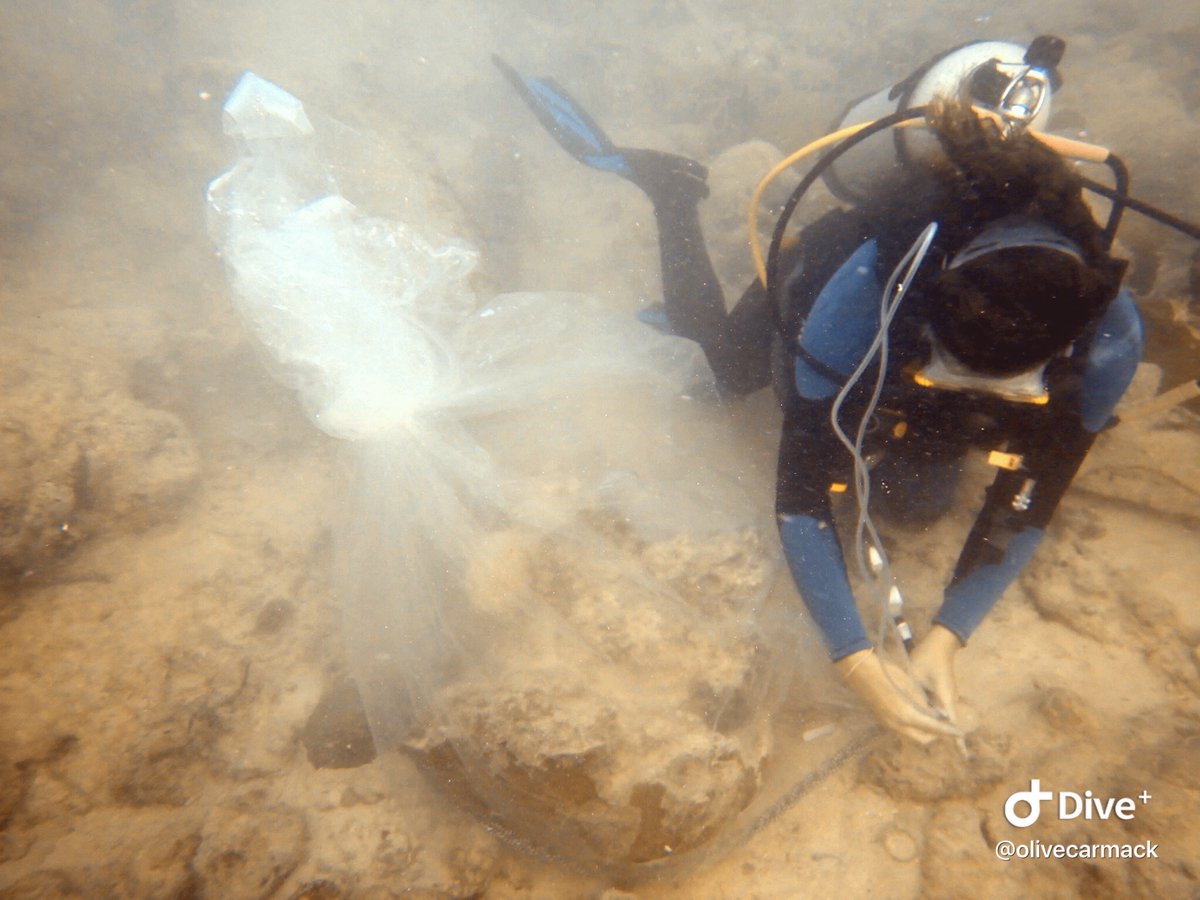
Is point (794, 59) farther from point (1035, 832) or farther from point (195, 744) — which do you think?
point (195, 744)

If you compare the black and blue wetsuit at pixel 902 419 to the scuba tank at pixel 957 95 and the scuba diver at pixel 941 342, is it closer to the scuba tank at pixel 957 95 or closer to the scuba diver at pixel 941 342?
the scuba diver at pixel 941 342

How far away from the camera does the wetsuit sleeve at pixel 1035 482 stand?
1.96 m

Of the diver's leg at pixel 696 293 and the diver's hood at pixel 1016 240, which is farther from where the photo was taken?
the diver's leg at pixel 696 293

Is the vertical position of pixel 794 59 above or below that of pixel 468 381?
above

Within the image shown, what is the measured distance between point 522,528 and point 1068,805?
2.35 meters

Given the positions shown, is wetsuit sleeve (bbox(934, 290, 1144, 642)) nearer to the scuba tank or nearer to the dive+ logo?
the dive+ logo

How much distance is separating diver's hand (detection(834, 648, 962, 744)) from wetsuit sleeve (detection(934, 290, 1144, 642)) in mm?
337

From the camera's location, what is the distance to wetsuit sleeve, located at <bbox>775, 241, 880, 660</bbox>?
1.88m

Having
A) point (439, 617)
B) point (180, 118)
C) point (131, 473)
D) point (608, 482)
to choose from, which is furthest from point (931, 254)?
point (180, 118)

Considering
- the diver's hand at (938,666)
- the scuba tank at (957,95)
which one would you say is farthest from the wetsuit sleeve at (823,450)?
the scuba tank at (957,95)

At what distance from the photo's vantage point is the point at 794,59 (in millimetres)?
9602

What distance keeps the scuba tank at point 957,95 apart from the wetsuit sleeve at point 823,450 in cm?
55

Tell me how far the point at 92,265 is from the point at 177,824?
5110mm

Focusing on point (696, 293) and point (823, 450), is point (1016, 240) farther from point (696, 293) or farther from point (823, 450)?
point (696, 293)
